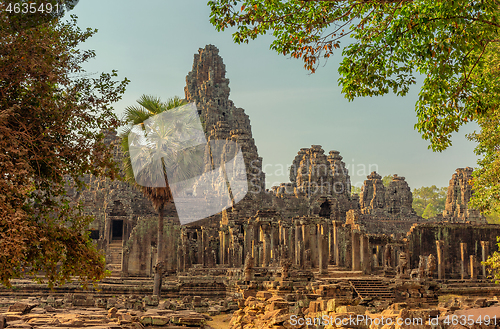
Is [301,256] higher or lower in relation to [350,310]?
higher

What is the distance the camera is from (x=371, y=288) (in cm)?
1972

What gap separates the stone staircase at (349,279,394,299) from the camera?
1906 centimetres

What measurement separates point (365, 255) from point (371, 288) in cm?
568

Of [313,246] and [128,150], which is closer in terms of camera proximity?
[128,150]

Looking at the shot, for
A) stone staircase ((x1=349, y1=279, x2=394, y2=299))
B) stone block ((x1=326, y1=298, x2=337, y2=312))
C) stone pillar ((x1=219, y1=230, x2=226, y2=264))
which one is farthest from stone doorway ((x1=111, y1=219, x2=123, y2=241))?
stone block ((x1=326, y1=298, x2=337, y2=312))

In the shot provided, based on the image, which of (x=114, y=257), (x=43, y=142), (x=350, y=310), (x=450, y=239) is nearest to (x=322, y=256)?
(x=350, y=310)

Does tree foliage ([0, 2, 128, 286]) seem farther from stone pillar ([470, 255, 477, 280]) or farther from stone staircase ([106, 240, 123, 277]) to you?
stone pillar ([470, 255, 477, 280])

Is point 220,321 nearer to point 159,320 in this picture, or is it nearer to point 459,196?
point 159,320

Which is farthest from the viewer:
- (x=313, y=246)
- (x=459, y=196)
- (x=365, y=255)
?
(x=459, y=196)

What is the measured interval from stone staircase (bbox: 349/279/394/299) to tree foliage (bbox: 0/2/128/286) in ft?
43.7

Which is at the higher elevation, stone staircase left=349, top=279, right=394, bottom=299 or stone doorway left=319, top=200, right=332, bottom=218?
stone doorway left=319, top=200, right=332, bottom=218

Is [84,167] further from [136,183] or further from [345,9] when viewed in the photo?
[136,183]

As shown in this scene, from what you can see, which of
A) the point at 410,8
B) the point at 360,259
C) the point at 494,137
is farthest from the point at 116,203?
the point at 410,8

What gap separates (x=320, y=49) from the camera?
995cm
